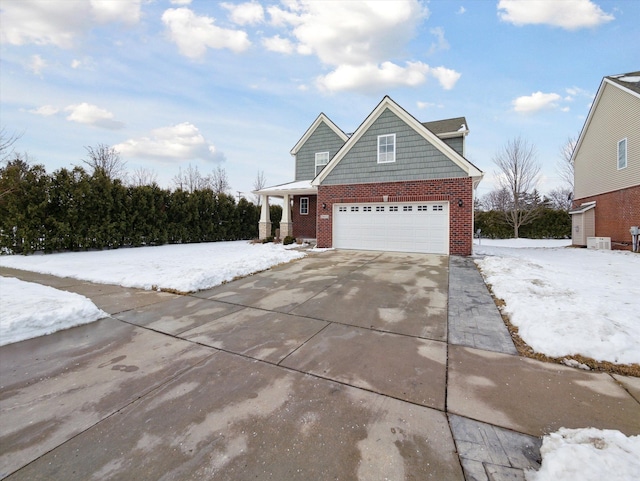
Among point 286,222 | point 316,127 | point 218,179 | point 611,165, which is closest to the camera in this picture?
point 611,165

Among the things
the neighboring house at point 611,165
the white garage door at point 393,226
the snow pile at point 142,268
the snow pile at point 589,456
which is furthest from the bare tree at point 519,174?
the snow pile at point 589,456

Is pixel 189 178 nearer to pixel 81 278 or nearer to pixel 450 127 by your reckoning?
pixel 81 278

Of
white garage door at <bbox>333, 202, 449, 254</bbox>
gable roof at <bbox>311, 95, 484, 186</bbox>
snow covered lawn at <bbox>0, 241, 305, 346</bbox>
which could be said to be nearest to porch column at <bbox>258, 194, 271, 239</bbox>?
gable roof at <bbox>311, 95, 484, 186</bbox>

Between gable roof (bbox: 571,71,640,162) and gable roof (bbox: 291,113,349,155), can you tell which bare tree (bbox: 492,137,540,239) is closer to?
gable roof (bbox: 571,71,640,162)

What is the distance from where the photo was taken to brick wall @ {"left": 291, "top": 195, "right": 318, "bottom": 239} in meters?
18.0

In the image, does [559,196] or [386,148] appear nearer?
[386,148]

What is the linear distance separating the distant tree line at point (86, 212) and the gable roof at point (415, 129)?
9.17 m

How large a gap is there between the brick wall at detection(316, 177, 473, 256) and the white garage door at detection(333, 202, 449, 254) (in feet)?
0.81

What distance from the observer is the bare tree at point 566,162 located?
85.2 feet

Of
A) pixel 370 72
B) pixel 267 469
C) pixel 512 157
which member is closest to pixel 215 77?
pixel 370 72

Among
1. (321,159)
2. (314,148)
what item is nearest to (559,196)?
(321,159)

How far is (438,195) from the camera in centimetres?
1126

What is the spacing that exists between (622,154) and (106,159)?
115 ft

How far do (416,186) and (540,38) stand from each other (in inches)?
276
